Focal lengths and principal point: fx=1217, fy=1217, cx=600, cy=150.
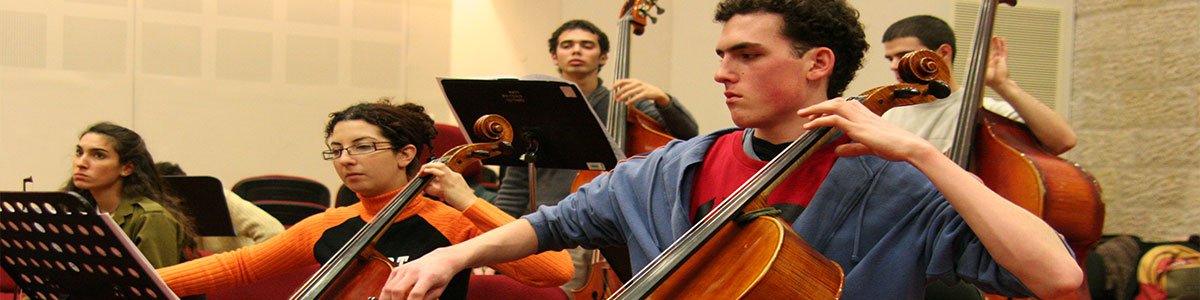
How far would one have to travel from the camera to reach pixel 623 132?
3.95 meters

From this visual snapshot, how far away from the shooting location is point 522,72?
7.08 m

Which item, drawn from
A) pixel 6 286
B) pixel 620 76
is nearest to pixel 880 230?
pixel 620 76

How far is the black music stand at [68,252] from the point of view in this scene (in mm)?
2211

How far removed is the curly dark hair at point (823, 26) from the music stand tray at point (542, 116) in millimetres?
1177

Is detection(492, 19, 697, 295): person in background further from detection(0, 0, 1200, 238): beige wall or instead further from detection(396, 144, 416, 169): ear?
detection(0, 0, 1200, 238): beige wall

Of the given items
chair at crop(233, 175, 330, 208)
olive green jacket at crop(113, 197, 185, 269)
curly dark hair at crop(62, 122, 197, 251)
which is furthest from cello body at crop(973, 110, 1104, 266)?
chair at crop(233, 175, 330, 208)

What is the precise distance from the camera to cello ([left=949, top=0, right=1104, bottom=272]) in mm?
2668

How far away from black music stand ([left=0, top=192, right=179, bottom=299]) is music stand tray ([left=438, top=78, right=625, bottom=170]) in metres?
1.10

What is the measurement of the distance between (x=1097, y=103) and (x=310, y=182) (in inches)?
148

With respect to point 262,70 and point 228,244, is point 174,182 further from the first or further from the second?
point 262,70

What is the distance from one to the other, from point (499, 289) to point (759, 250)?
111cm

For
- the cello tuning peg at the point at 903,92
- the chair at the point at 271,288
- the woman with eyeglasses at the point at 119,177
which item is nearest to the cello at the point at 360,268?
the chair at the point at 271,288

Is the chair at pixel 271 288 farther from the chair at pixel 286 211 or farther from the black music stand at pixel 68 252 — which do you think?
the chair at pixel 286 211

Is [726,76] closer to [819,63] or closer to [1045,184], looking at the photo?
[819,63]
